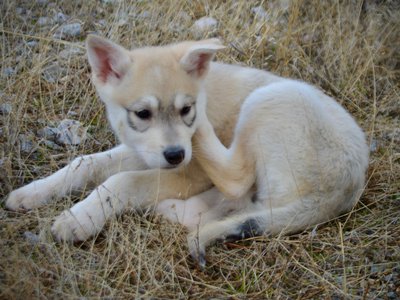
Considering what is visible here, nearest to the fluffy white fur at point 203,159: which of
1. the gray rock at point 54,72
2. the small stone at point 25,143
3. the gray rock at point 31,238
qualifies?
the gray rock at point 31,238

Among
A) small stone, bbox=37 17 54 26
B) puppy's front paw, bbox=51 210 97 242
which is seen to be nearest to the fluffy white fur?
puppy's front paw, bbox=51 210 97 242

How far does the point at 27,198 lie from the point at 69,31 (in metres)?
2.43

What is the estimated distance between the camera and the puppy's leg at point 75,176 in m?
3.97

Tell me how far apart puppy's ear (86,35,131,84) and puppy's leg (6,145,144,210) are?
0.61 m

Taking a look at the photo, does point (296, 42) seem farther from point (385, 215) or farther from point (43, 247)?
point (43, 247)

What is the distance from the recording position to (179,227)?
382cm

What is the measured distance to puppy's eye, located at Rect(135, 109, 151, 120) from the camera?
3.75 metres

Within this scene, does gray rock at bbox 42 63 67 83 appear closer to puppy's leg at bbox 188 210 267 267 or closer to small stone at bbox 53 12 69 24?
small stone at bbox 53 12 69 24

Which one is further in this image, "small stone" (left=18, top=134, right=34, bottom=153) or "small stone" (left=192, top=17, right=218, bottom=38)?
"small stone" (left=192, top=17, right=218, bottom=38)

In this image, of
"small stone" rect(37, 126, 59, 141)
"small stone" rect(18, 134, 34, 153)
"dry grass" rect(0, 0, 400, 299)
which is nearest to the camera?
"dry grass" rect(0, 0, 400, 299)

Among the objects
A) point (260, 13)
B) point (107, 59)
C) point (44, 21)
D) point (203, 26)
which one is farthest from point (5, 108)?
point (260, 13)

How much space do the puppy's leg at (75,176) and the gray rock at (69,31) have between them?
1898 mm

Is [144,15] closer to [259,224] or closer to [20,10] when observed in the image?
[20,10]

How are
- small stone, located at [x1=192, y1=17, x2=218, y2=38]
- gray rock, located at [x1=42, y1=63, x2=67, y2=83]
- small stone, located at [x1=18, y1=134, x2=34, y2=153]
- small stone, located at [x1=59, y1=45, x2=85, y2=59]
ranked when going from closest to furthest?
1. small stone, located at [x1=18, y1=134, x2=34, y2=153]
2. gray rock, located at [x1=42, y1=63, x2=67, y2=83]
3. small stone, located at [x1=59, y1=45, x2=85, y2=59]
4. small stone, located at [x1=192, y1=17, x2=218, y2=38]
